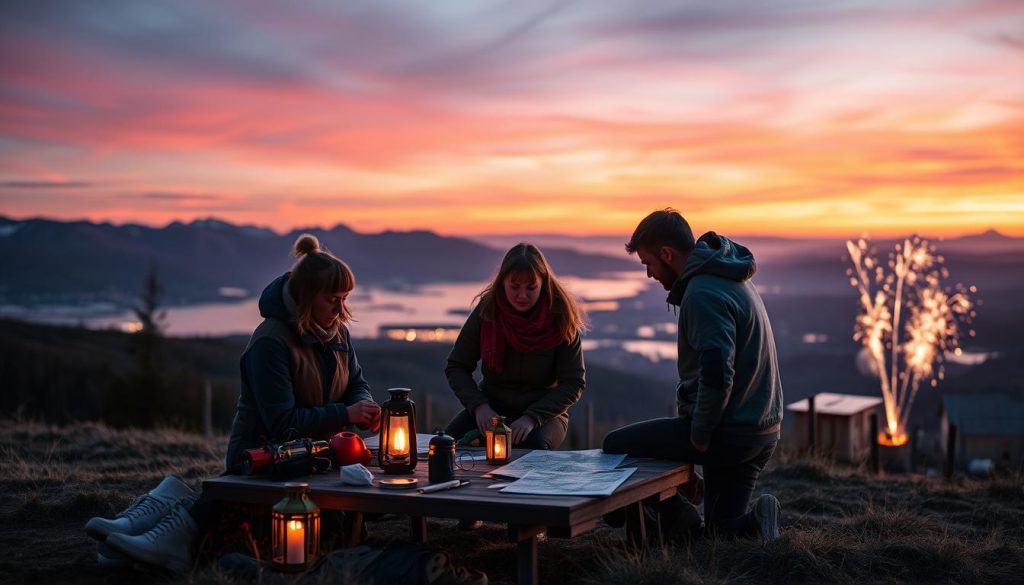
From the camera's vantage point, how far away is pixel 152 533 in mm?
4117

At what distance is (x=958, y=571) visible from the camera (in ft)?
14.0

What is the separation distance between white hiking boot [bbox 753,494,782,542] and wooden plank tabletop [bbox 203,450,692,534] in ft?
1.38

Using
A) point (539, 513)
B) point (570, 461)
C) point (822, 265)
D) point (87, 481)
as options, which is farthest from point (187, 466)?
point (822, 265)

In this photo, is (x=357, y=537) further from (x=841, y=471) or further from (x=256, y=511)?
(x=841, y=471)

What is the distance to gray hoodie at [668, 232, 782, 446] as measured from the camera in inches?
166

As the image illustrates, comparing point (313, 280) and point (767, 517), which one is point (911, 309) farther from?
point (313, 280)

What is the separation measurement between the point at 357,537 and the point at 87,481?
302cm

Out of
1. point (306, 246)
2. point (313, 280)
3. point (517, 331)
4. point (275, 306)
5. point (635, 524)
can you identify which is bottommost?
point (635, 524)

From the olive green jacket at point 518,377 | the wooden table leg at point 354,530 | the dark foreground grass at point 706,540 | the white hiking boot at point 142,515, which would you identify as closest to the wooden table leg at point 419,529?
the dark foreground grass at point 706,540

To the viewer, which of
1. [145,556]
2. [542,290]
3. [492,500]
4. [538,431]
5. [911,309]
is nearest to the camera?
[492,500]

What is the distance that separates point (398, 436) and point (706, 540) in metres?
1.53

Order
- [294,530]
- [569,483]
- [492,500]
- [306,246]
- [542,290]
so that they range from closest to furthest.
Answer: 1. [492,500]
2. [294,530]
3. [569,483]
4. [306,246]
5. [542,290]

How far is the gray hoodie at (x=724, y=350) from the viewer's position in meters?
4.21

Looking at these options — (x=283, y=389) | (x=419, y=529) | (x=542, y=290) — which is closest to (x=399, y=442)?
(x=283, y=389)
